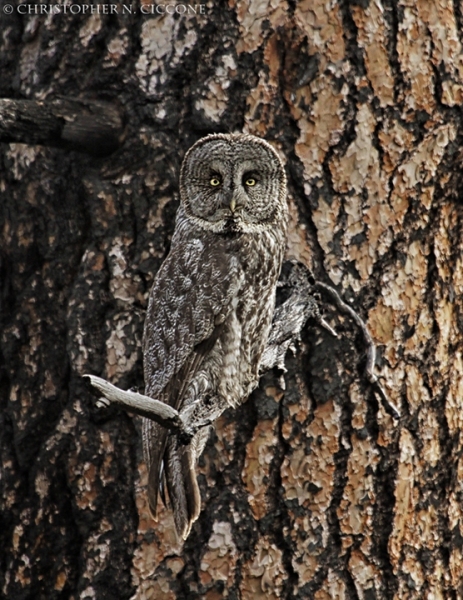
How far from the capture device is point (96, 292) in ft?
8.29

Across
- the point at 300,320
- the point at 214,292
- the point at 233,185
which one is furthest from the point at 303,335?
the point at 233,185

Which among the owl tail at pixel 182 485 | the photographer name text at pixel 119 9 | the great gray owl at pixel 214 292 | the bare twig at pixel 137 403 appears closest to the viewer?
the bare twig at pixel 137 403

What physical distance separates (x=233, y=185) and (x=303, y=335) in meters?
0.49

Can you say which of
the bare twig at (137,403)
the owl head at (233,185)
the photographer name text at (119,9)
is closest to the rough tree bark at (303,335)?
the photographer name text at (119,9)

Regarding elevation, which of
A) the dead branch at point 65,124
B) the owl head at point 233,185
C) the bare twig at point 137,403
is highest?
the dead branch at point 65,124

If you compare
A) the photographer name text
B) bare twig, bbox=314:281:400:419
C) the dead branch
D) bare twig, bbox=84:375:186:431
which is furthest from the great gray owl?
bare twig, bbox=84:375:186:431

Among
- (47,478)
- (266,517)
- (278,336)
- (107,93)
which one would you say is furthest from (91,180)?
(266,517)

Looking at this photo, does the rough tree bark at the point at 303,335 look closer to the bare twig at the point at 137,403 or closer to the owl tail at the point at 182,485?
the owl tail at the point at 182,485

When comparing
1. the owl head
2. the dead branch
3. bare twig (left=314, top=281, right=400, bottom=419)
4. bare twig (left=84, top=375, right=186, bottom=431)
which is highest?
the dead branch

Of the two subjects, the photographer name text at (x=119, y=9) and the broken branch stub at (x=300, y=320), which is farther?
the photographer name text at (x=119, y=9)

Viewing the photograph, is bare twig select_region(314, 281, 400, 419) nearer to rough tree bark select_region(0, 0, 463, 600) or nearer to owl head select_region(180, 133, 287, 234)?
rough tree bark select_region(0, 0, 463, 600)

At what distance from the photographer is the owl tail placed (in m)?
2.22

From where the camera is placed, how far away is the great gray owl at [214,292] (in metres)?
2.40

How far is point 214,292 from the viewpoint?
2.46 m
